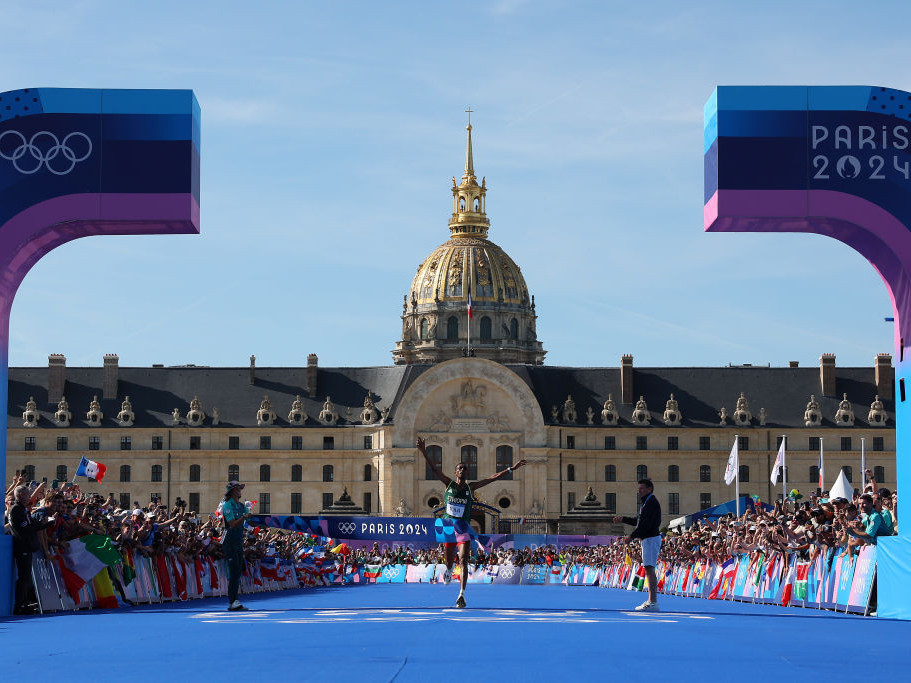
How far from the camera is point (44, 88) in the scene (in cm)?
2169

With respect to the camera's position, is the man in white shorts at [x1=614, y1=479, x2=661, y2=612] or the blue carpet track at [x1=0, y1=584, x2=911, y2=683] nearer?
the blue carpet track at [x1=0, y1=584, x2=911, y2=683]

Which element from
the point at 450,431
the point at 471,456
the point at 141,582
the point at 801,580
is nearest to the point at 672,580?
the point at 801,580

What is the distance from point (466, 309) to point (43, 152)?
129m

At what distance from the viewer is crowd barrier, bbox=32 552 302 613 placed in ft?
71.6

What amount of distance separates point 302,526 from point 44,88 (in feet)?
148

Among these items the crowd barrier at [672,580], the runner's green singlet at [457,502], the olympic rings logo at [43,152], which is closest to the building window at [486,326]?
the crowd barrier at [672,580]

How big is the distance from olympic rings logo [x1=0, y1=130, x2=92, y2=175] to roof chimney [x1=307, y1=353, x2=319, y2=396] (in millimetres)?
93678

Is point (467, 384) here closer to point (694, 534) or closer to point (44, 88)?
point (694, 534)

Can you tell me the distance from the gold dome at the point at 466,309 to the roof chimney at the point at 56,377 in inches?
1623

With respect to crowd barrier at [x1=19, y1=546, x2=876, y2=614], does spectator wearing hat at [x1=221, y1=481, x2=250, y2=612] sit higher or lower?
higher

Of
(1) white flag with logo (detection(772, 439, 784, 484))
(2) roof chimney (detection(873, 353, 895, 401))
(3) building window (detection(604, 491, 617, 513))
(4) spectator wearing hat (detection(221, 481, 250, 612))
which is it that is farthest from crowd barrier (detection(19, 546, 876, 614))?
(2) roof chimney (detection(873, 353, 895, 401))

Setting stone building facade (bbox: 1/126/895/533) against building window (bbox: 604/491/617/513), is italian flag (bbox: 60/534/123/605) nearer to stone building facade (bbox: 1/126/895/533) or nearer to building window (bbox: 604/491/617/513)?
stone building facade (bbox: 1/126/895/533)

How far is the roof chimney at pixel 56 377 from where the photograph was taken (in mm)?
112125

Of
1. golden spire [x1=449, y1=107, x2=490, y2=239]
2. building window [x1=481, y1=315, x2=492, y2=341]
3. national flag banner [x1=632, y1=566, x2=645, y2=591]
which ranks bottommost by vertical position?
national flag banner [x1=632, y1=566, x2=645, y2=591]
